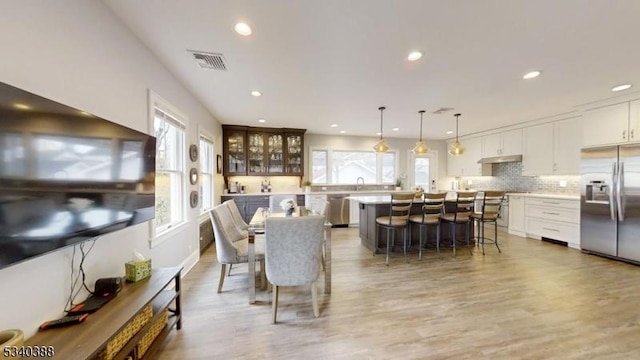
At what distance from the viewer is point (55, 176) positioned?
1.24 meters

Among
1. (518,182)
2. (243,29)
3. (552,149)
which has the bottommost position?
(518,182)

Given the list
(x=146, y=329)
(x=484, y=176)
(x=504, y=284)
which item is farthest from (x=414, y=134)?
(x=146, y=329)

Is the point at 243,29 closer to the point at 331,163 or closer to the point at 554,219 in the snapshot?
the point at 331,163

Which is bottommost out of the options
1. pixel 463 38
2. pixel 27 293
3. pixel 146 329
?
pixel 146 329

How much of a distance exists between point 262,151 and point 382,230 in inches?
142

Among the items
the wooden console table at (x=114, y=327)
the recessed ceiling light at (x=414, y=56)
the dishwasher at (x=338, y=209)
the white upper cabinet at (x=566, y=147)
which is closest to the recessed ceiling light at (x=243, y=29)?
the recessed ceiling light at (x=414, y=56)

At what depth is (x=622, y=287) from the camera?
2.93 meters

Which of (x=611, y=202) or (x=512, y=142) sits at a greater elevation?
(x=512, y=142)

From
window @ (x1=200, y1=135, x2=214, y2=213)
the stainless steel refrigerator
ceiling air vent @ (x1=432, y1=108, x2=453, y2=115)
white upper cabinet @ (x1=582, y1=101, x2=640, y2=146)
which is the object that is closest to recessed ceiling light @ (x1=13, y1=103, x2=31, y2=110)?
window @ (x1=200, y1=135, x2=214, y2=213)

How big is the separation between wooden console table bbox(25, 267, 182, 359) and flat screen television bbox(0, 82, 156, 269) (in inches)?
17.9

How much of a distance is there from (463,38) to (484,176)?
5.74m

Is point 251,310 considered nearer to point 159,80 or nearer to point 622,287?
point 159,80

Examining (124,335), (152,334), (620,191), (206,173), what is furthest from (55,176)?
(620,191)

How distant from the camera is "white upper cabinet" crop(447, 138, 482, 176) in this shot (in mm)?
6730
